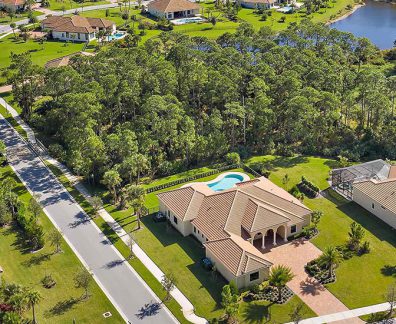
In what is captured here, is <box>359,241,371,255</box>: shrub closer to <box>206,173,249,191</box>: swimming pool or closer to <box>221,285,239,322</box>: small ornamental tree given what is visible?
<box>221,285,239,322</box>: small ornamental tree

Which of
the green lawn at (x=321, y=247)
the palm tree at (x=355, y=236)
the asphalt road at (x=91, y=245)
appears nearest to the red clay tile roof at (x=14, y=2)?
the asphalt road at (x=91, y=245)

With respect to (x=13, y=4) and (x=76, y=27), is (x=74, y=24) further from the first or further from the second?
(x=13, y=4)

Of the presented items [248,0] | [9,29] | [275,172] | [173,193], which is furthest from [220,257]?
[248,0]

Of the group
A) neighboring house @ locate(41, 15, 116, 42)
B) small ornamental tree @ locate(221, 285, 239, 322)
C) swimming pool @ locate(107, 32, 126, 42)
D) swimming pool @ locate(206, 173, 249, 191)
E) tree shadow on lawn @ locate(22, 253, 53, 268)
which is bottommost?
swimming pool @ locate(206, 173, 249, 191)

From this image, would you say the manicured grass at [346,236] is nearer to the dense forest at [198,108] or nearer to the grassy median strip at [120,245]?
the dense forest at [198,108]

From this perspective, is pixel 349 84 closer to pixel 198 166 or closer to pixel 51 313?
pixel 198 166

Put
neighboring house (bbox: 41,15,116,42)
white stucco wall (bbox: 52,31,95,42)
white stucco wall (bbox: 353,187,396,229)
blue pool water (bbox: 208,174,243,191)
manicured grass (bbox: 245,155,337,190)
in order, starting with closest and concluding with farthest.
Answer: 1. white stucco wall (bbox: 353,187,396,229)
2. blue pool water (bbox: 208,174,243,191)
3. manicured grass (bbox: 245,155,337,190)
4. white stucco wall (bbox: 52,31,95,42)
5. neighboring house (bbox: 41,15,116,42)

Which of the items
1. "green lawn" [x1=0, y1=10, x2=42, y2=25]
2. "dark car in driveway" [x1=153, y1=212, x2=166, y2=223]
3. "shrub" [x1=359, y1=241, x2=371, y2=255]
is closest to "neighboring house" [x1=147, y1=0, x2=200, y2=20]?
"green lawn" [x1=0, y1=10, x2=42, y2=25]
